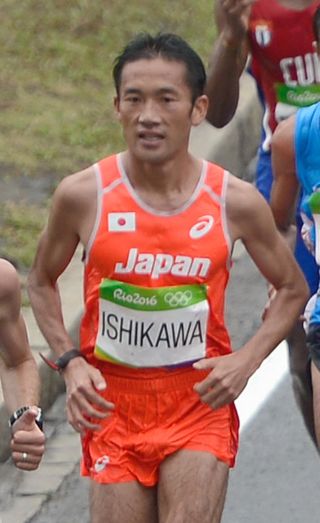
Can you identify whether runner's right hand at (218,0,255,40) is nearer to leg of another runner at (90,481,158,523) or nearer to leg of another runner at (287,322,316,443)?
leg of another runner at (287,322,316,443)

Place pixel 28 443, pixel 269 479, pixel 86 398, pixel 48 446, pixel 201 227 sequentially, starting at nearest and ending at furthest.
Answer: pixel 28 443, pixel 86 398, pixel 201 227, pixel 269 479, pixel 48 446

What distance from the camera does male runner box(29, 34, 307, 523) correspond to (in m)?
6.89

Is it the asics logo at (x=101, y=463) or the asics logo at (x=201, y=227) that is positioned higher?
the asics logo at (x=201, y=227)

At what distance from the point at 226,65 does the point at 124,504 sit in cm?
185

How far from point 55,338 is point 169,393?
42cm

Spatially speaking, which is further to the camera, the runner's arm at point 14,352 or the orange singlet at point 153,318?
the orange singlet at point 153,318

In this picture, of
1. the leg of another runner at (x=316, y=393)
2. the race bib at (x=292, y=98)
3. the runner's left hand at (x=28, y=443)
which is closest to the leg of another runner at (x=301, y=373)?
the race bib at (x=292, y=98)

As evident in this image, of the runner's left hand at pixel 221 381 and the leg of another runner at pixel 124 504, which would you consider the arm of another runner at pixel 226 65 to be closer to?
the runner's left hand at pixel 221 381

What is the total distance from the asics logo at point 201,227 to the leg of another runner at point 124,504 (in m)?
0.82

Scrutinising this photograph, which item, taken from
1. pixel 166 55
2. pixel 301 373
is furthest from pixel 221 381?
pixel 301 373

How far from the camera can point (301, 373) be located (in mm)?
8258

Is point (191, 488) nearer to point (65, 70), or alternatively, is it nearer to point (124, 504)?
point (124, 504)

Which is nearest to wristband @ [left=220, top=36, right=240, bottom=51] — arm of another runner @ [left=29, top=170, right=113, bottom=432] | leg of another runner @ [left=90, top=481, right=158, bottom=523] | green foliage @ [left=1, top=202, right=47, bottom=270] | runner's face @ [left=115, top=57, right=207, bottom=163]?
runner's face @ [left=115, top=57, right=207, bottom=163]

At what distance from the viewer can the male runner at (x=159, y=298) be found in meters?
6.89
